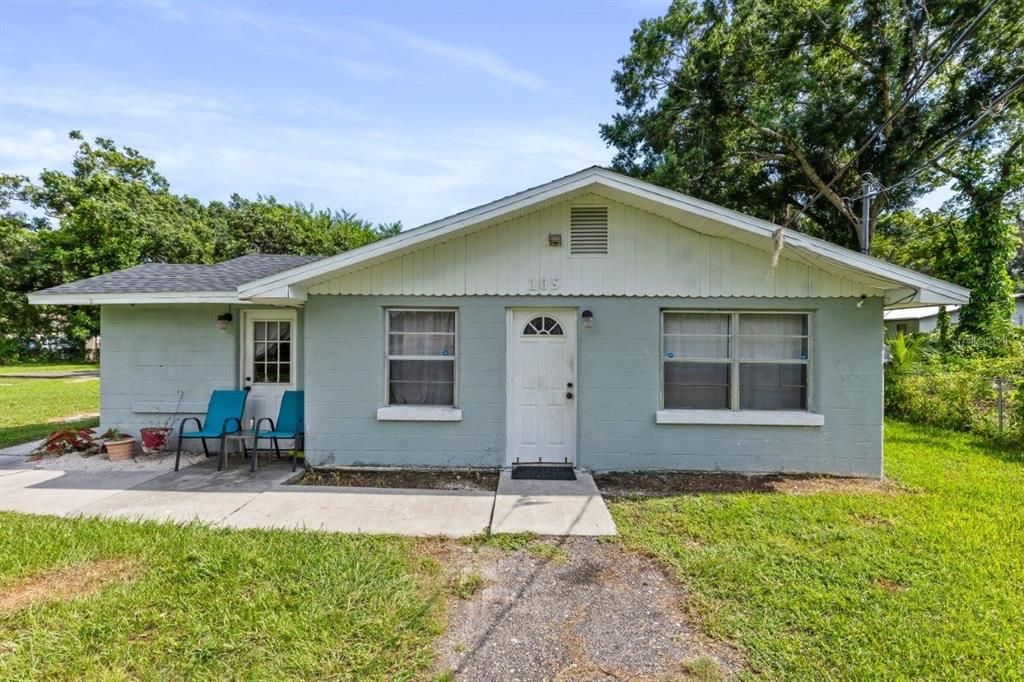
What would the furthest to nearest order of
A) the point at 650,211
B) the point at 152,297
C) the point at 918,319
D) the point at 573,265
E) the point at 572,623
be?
the point at 918,319 → the point at 152,297 → the point at 573,265 → the point at 650,211 → the point at 572,623

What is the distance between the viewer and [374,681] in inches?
99.3

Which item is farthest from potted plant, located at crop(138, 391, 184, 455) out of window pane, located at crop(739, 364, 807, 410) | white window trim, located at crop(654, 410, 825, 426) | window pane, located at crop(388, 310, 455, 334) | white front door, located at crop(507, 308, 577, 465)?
window pane, located at crop(739, 364, 807, 410)

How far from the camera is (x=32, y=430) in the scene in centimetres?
902

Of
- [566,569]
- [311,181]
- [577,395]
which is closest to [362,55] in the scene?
[577,395]

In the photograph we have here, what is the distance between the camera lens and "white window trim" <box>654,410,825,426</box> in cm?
613

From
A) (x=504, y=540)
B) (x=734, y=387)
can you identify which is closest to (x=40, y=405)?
(x=504, y=540)

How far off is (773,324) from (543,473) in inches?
144

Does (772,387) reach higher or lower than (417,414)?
higher

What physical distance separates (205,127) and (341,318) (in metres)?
8.62

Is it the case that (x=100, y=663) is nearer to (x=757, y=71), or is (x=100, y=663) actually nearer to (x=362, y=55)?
(x=362, y=55)

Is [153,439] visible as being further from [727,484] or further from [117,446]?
[727,484]

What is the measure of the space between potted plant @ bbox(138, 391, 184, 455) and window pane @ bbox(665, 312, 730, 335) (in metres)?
7.50

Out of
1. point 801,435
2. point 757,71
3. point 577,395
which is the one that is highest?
point 757,71

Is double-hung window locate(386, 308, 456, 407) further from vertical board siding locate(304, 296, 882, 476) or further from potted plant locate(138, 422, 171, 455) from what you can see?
potted plant locate(138, 422, 171, 455)
